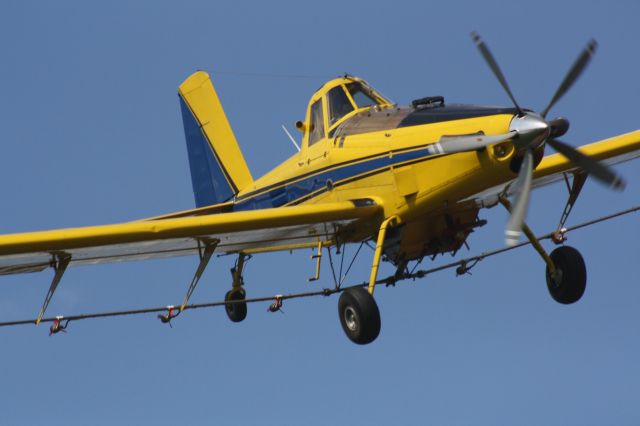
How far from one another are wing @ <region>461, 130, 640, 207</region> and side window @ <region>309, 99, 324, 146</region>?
3.86 m

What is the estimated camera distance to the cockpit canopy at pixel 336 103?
22109mm

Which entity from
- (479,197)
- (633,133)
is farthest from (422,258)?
(633,133)

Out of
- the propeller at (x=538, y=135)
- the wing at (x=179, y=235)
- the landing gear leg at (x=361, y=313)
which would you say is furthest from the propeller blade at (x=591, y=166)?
the landing gear leg at (x=361, y=313)

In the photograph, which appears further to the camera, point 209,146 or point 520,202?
point 209,146

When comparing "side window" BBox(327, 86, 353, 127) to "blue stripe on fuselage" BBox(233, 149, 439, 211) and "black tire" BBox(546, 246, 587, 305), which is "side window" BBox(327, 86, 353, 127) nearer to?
"blue stripe on fuselage" BBox(233, 149, 439, 211)

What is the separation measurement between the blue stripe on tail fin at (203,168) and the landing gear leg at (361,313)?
8175 millimetres

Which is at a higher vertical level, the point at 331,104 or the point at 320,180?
the point at 331,104

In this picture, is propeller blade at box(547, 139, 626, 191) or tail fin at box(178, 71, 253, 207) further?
tail fin at box(178, 71, 253, 207)

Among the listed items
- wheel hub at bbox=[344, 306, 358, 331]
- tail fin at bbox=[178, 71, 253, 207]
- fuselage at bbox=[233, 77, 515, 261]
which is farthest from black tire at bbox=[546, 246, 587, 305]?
tail fin at bbox=[178, 71, 253, 207]

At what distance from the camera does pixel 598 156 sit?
2242 centimetres

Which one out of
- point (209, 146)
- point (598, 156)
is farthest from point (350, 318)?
point (209, 146)

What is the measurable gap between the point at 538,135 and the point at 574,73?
4.23 ft

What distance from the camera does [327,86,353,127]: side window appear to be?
22.1m

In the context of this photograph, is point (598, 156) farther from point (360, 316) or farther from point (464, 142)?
point (360, 316)
